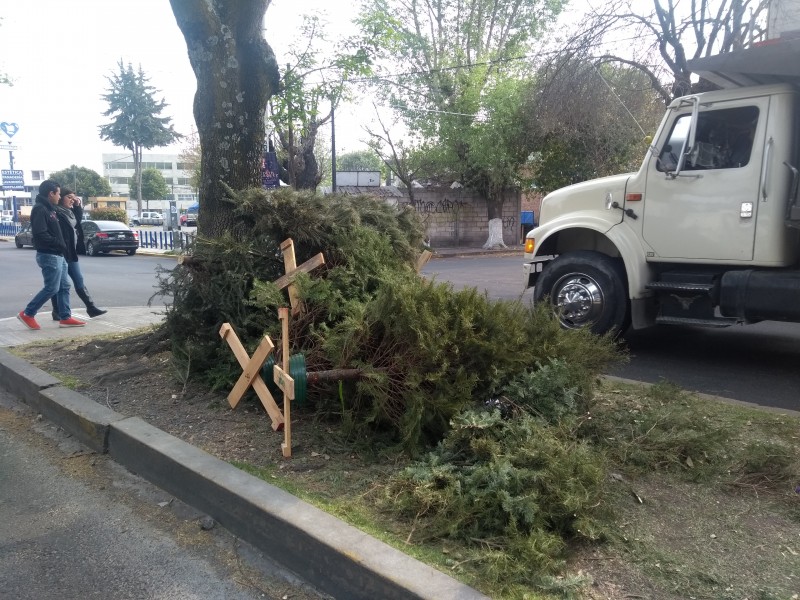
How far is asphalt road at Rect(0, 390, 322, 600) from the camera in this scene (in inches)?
119

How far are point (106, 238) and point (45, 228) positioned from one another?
19.0 meters

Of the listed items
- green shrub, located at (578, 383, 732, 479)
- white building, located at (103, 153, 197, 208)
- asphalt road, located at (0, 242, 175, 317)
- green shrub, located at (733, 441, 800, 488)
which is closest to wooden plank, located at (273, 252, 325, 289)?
green shrub, located at (578, 383, 732, 479)

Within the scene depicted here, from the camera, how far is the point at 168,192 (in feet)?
314

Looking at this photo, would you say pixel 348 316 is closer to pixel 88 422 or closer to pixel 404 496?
pixel 404 496

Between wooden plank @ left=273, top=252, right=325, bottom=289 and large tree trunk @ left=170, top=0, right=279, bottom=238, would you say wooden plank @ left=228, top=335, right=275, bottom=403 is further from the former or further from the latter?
large tree trunk @ left=170, top=0, right=279, bottom=238

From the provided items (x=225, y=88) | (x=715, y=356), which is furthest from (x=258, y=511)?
(x=715, y=356)

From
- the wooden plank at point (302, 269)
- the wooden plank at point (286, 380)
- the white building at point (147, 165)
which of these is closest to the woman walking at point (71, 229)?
the wooden plank at point (302, 269)

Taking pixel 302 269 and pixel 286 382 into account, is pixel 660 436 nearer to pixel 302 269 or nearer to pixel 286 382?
pixel 286 382

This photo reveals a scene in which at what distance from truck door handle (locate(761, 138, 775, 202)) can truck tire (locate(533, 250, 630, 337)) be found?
1.63 metres

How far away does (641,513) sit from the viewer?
3252 mm

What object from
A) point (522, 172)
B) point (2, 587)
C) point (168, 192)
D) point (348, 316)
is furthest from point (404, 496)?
point (168, 192)

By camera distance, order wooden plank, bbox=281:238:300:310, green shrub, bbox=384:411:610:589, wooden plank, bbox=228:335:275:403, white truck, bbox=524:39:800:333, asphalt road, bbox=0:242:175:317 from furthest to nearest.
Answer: asphalt road, bbox=0:242:175:317
white truck, bbox=524:39:800:333
wooden plank, bbox=281:238:300:310
wooden plank, bbox=228:335:275:403
green shrub, bbox=384:411:610:589

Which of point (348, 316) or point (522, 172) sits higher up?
point (522, 172)

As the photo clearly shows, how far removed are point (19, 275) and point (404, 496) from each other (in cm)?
1671
